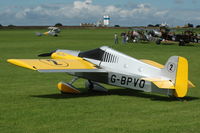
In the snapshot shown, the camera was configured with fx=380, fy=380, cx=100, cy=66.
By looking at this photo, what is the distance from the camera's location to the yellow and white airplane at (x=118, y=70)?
1098 centimetres

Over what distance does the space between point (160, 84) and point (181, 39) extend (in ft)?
113

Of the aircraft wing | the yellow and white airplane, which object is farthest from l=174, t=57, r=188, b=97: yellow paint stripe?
the aircraft wing

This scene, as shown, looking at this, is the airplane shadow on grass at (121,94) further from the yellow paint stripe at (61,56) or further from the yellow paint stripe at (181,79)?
the yellow paint stripe at (61,56)

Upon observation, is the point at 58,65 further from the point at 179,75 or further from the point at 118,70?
the point at 179,75

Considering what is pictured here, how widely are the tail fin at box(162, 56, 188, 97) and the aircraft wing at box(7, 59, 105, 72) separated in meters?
2.79

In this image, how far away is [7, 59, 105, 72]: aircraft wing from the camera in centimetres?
1211

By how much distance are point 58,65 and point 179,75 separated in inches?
160

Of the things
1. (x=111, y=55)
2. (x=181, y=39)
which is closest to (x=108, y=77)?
(x=111, y=55)

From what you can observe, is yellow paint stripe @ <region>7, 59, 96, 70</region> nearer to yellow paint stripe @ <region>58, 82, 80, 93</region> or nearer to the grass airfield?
yellow paint stripe @ <region>58, 82, 80, 93</region>

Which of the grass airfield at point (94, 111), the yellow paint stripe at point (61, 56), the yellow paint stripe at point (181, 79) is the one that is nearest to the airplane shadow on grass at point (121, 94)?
the grass airfield at point (94, 111)

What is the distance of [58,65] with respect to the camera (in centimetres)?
1265

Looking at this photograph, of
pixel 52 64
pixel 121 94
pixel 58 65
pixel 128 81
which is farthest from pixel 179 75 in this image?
pixel 52 64

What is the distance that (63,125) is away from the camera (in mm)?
8648

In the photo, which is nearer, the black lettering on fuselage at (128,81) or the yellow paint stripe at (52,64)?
the black lettering on fuselage at (128,81)
